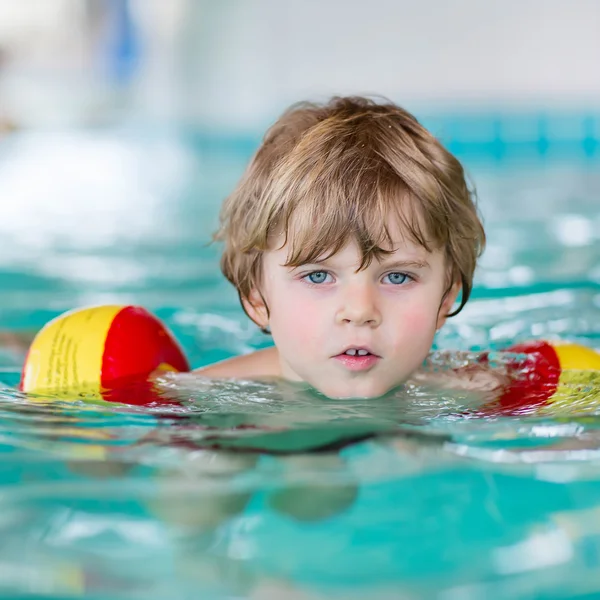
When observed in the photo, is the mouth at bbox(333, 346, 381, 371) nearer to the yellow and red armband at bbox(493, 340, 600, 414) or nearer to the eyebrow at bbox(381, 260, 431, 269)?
the eyebrow at bbox(381, 260, 431, 269)

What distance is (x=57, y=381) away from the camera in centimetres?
230

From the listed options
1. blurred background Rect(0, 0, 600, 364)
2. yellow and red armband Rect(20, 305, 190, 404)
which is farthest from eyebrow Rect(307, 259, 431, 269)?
blurred background Rect(0, 0, 600, 364)

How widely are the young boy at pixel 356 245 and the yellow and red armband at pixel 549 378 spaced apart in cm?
24

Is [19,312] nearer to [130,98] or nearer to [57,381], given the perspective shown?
[57,381]

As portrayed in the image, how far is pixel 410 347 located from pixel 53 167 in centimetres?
919

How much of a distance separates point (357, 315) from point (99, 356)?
0.73 meters

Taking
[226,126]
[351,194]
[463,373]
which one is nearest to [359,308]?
[351,194]

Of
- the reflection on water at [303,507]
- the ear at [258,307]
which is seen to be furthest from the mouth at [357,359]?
the ear at [258,307]

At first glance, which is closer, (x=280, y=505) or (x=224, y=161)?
(x=280, y=505)

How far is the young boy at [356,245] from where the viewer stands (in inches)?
76.1

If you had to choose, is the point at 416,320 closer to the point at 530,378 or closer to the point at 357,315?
the point at 357,315

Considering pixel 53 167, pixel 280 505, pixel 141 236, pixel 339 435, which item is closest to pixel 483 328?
pixel 339 435

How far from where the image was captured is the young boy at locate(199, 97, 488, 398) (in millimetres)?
1934

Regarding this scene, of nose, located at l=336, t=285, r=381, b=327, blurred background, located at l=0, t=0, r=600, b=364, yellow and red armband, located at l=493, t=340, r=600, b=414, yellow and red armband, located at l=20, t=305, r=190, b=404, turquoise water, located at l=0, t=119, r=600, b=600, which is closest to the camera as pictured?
turquoise water, located at l=0, t=119, r=600, b=600
